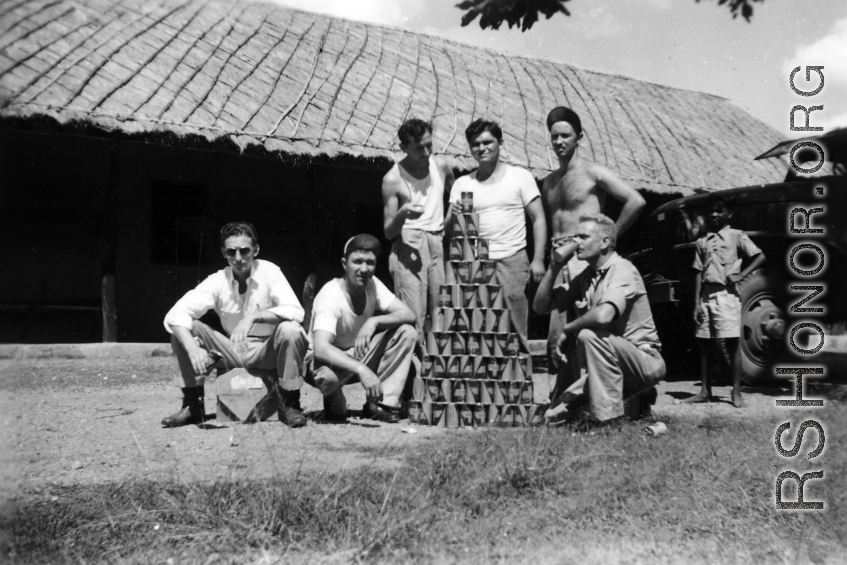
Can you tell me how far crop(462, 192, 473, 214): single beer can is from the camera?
195 inches

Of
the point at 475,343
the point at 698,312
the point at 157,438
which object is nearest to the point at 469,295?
the point at 475,343

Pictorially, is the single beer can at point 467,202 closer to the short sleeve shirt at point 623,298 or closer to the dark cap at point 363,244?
the dark cap at point 363,244

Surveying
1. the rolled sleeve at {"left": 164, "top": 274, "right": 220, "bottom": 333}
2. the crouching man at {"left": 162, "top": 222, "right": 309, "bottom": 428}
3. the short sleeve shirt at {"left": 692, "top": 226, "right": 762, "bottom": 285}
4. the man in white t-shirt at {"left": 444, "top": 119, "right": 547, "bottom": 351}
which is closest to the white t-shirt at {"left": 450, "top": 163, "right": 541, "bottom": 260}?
the man in white t-shirt at {"left": 444, "top": 119, "right": 547, "bottom": 351}

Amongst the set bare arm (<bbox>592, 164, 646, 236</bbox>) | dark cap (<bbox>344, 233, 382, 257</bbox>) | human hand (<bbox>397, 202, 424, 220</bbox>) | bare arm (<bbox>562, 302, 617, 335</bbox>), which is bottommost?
bare arm (<bbox>562, 302, 617, 335</bbox>)

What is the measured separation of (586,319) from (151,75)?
6.04 metres

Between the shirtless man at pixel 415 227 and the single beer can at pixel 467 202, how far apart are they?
361 millimetres

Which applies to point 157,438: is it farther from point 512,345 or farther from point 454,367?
point 512,345

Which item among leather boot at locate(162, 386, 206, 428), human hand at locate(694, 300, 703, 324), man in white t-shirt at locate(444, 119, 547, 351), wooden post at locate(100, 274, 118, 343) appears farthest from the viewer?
wooden post at locate(100, 274, 118, 343)

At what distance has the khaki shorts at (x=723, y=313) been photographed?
5.76m

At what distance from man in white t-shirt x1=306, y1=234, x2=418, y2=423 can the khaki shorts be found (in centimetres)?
228

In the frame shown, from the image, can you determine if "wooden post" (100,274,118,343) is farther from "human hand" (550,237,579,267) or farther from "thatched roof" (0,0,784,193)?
"human hand" (550,237,579,267)

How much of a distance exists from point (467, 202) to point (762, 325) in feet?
9.30

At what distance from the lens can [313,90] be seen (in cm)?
908

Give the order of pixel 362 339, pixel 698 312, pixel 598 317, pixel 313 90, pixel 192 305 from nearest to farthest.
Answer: pixel 598 317
pixel 192 305
pixel 362 339
pixel 698 312
pixel 313 90
